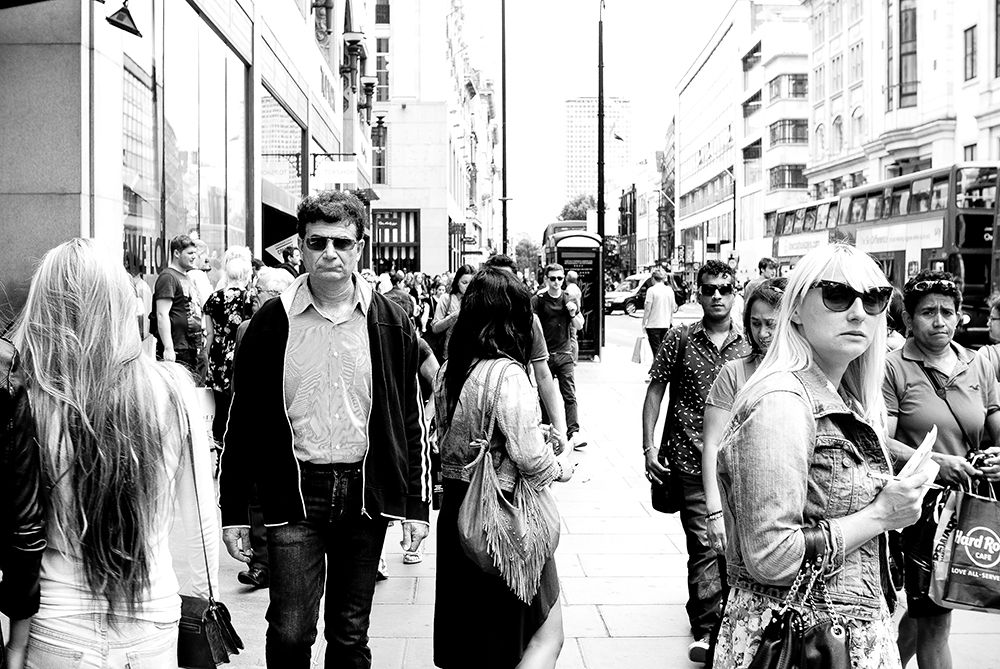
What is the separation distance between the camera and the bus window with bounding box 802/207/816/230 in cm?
3688

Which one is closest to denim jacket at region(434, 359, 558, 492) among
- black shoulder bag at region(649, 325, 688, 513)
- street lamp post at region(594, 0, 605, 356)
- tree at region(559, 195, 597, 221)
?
black shoulder bag at region(649, 325, 688, 513)

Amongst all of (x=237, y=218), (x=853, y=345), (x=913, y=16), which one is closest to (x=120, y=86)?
(x=237, y=218)

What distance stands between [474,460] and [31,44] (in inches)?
292

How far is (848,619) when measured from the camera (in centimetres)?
260

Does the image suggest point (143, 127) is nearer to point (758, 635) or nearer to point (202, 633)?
point (202, 633)

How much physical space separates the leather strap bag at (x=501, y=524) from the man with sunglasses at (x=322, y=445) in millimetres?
246

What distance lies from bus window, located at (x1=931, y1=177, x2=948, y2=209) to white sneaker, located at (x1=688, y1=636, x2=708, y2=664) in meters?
23.5

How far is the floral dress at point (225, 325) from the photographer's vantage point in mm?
7789

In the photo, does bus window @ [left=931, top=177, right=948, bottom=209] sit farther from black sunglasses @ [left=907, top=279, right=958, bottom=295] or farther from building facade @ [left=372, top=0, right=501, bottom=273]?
building facade @ [left=372, top=0, right=501, bottom=273]

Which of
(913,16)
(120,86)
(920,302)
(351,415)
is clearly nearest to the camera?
(351,415)

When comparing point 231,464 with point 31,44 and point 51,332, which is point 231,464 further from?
point 31,44

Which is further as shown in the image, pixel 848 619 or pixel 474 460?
pixel 474 460

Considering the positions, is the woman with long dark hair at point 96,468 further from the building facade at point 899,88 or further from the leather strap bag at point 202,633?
the building facade at point 899,88

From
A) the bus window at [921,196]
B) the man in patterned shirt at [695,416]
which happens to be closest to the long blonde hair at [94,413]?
the man in patterned shirt at [695,416]
